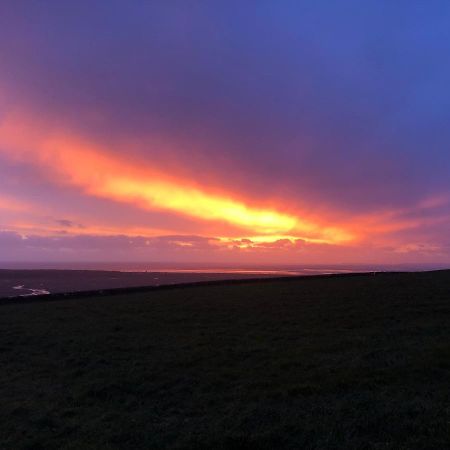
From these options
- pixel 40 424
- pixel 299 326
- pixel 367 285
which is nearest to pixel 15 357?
pixel 40 424

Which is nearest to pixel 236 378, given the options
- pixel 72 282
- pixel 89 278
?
pixel 72 282

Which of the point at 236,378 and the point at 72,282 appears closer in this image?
the point at 236,378

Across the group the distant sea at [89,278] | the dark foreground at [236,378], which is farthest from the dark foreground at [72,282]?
the dark foreground at [236,378]

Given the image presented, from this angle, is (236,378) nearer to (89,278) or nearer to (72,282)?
(72,282)

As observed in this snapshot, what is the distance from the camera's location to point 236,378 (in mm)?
13531

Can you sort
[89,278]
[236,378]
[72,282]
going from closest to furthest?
[236,378]
[72,282]
[89,278]

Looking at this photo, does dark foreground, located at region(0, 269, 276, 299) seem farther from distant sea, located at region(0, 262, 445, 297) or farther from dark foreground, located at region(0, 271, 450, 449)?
dark foreground, located at region(0, 271, 450, 449)

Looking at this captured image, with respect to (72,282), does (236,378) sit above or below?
below

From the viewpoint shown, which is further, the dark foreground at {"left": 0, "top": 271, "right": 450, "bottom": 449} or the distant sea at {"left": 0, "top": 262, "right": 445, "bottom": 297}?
the distant sea at {"left": 0, "top": 262, "right": 445, "bottom": 297}

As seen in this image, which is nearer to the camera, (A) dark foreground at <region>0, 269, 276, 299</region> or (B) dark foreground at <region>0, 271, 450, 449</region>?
(B) dark foreground at <region>0, 271, 450, 449</region>

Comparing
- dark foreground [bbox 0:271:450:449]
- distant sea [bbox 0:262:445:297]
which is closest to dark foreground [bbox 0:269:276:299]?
distant sea [bbox 0:262:445:297]

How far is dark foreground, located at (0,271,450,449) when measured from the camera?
918 cm

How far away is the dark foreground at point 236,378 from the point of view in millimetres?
9180

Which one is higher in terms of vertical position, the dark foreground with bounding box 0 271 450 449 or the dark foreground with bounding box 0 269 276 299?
the dark foreground with bounding box 0 269 276 299
